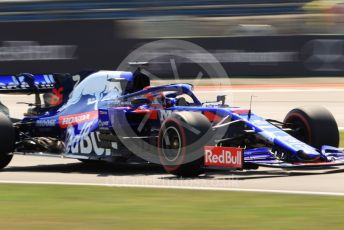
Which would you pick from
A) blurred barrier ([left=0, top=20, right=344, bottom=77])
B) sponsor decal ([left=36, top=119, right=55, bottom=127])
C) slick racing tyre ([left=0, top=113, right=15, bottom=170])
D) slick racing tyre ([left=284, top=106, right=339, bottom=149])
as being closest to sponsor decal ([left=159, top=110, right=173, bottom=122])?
slick racing tyre ([left=284, top=106, right=339, bottom=149])

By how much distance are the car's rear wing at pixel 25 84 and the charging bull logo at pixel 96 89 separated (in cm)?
63

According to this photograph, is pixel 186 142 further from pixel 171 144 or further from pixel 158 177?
pixel 158 177

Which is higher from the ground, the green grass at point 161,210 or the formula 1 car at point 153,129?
the formula 1 car at point 153,129

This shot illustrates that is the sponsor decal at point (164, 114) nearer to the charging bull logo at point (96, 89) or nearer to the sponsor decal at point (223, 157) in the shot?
the charging bull logo at point (96, 89)

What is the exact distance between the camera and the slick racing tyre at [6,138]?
1139cm

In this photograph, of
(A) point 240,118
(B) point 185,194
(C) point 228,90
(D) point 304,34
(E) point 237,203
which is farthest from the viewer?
(D) point 304,34

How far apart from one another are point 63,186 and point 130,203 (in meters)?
1.57

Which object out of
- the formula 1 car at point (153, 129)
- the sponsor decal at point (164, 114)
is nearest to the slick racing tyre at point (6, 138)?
the formula 1 car at point (153, 129)

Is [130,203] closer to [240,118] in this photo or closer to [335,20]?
[240,118]

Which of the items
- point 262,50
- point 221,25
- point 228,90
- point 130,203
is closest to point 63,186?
point 130,203

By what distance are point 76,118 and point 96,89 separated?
1.58ft

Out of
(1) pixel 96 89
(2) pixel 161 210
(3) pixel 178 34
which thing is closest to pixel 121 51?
(3) pixel 178 34

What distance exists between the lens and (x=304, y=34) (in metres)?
26.3

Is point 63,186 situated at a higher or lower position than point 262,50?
lower
